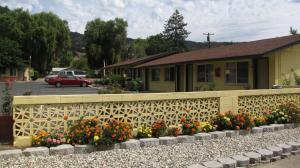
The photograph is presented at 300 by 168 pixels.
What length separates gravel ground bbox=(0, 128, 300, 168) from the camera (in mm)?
5980

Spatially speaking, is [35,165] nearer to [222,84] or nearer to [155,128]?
[155,128]

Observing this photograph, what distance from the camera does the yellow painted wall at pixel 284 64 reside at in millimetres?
16438

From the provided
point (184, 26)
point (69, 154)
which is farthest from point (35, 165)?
point (184, 26)

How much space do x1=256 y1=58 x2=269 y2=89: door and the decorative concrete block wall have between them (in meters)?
7.06

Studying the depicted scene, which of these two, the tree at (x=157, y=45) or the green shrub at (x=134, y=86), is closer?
the green shrub at (x=134, y=86)

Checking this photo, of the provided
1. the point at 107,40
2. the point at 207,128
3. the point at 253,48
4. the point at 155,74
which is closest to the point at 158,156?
the point at 207,128

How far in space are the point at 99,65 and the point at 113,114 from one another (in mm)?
61378

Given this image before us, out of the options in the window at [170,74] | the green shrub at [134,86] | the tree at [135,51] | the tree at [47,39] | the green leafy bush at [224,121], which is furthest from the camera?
the tree at [135,51]

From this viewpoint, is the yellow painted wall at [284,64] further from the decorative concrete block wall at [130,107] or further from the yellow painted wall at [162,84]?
the yellow painted wall at [162,84]

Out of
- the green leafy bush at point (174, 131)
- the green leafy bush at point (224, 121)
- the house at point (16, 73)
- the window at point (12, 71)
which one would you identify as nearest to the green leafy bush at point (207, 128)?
the green leafy bush at point (224, 121)

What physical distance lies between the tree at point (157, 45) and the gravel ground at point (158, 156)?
75.6 meters

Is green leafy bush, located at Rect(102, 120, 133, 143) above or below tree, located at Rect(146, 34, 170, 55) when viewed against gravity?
below

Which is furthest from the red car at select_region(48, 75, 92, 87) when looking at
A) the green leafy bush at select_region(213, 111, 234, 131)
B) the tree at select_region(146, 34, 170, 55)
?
the tree at select_region(146, 34, 170, 55)

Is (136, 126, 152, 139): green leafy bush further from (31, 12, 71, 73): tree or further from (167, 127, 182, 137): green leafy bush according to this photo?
(31, 12, 71, 73): tree
